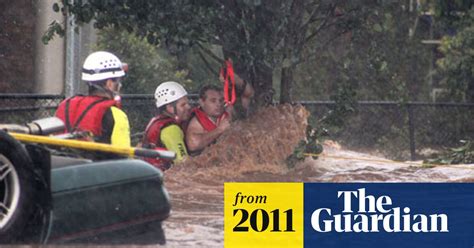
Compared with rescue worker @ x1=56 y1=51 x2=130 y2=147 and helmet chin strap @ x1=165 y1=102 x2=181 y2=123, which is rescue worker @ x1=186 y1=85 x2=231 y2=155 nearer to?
helmet chin strap @ x1=165 y1=102 x2=181 y2=123

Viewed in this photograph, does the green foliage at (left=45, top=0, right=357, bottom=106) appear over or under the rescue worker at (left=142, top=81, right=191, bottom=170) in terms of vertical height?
over

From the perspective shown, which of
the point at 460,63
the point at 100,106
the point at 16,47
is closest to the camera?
the point at 100,106

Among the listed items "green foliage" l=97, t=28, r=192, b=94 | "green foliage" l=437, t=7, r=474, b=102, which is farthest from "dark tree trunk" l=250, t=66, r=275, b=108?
"green foliage" l=437, t=7, r=474, b=102

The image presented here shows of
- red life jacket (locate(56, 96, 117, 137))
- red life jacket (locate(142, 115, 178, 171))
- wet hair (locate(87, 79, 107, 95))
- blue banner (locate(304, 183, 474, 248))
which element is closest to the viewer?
red life jacket (locate(56, 96, 117, 137))

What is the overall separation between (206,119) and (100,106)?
2.05 feet

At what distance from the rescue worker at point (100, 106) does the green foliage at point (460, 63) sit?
171cm

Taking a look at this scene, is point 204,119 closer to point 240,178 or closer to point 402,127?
point 240,178

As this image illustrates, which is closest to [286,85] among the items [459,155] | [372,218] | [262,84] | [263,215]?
[262,84]

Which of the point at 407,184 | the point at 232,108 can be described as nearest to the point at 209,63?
the point at 232,108

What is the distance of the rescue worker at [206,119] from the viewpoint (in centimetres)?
629

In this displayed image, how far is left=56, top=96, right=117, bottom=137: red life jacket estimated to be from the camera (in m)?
5.83

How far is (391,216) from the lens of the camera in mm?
6574

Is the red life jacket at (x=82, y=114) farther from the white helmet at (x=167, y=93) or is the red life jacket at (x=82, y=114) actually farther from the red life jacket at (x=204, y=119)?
the red life jacket at (x=204, y=119)

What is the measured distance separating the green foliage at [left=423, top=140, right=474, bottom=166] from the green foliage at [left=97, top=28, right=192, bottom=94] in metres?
1.33
